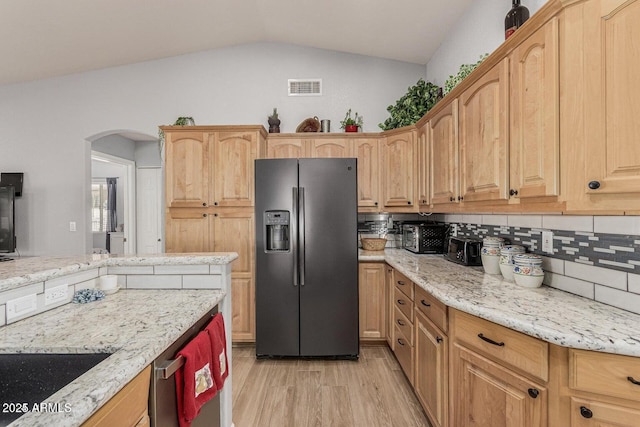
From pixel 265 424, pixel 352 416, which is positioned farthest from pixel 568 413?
pixel 265 424

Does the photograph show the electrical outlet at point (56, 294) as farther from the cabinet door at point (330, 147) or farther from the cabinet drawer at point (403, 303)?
the cabinet door at point (330, 147)

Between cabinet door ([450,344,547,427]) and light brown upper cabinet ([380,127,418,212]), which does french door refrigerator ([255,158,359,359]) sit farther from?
cabinet door ([450,344,547,427])

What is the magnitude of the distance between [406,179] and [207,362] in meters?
2.60

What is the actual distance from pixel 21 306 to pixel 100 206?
761 centimetres

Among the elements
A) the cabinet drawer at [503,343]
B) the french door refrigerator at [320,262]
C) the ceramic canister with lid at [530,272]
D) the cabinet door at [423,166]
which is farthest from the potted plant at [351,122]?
the cabinet drawer at [503,343]

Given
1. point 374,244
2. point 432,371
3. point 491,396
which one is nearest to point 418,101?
point 374,244

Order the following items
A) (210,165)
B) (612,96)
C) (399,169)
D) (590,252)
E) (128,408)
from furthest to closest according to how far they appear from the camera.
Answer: (399,169) < (210,165) < (590,252) < (612,96) < (128,408)

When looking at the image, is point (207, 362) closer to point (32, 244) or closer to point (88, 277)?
point (88, 277)

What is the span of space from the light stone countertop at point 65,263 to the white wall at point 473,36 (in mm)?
2335

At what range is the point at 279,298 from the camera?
2.81m

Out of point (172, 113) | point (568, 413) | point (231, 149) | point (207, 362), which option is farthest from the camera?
point (172, 113)

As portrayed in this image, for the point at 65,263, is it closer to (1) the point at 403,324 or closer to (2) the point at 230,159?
(2) the point at 230,159

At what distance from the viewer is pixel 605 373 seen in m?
1.00

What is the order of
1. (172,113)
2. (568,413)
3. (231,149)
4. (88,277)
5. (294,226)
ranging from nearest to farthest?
(568,413)
(88,277)
(294,226)
(231,149)
(172,113)
